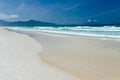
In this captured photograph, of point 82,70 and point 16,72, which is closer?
point 16,72

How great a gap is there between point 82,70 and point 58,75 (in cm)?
77

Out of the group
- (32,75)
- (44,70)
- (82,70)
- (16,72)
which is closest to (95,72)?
(82,70)

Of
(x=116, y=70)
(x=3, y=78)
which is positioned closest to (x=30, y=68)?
(x=3, y=78)

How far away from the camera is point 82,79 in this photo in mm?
3801

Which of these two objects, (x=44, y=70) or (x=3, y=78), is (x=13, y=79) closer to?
(x=3, y=78)

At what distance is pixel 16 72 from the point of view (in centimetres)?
394

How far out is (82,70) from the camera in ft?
14.8

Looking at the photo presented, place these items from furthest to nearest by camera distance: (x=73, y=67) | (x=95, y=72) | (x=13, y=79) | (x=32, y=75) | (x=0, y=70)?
(x=73, y=67)
(x=95, y=72)
(x=0, y=70)
(x=32, y=75)
(x=13, y=79)

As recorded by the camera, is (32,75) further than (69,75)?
No

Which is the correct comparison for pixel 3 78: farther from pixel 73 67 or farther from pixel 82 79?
pixel 73 67

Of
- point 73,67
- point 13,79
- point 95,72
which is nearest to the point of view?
point 13,79

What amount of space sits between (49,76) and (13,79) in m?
0.68

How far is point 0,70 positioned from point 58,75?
114 centimetres

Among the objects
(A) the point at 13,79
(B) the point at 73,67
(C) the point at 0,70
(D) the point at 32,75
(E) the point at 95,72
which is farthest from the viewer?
(B) the point at 73,67
